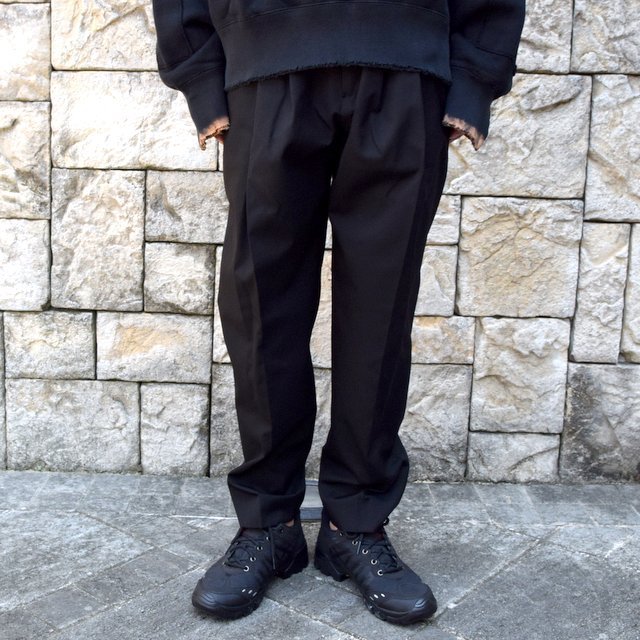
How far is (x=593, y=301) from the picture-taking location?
2814 millimetres

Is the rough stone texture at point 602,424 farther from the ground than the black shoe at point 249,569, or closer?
farther from the ground

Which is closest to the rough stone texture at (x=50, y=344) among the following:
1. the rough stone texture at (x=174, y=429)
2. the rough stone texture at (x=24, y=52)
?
the rough stone texture at (x=174, y=429)

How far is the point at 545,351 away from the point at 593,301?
0.22m

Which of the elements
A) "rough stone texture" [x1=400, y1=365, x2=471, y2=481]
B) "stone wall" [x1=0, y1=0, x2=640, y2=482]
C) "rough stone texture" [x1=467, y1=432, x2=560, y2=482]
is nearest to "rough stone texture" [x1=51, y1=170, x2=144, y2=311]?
"stone wall" [x1=0, y1=0, x2=640, y2=482]

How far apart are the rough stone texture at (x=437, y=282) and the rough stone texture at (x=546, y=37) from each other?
2.04 feet

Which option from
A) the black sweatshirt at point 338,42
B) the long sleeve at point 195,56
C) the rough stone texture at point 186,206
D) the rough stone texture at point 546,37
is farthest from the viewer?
the rough stone texture at point 186,206

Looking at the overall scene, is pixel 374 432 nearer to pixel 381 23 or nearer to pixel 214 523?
pixel 214 523

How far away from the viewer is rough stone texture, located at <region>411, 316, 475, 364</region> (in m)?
2.83

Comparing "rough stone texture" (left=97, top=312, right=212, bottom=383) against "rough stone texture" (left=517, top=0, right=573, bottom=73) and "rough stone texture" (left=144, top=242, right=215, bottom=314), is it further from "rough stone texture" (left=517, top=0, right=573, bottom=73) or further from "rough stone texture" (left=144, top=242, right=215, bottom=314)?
"rough stone texture" (left=517, top=0, right=573, bottom=73)

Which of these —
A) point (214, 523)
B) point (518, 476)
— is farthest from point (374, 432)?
point (518, 476)

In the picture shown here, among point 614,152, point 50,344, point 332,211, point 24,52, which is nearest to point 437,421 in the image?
point 614,152

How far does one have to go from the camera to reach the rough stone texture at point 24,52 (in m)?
2.71

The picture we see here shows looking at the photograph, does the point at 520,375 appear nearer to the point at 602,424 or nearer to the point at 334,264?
the point at 602,424

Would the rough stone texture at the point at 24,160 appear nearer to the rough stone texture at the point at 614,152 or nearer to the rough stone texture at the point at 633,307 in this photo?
the rough stone texture at the point at 614,152
